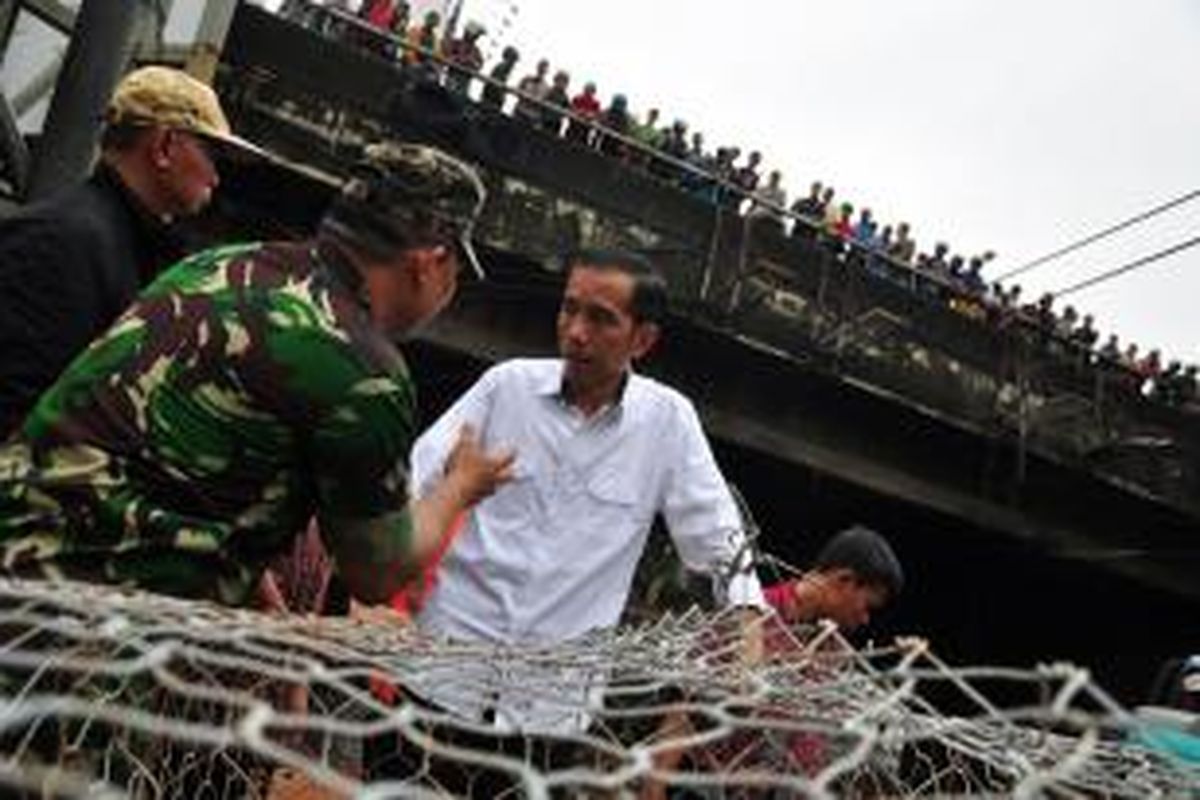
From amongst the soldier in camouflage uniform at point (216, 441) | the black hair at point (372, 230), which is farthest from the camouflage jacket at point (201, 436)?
the black hair at point (372, 230)

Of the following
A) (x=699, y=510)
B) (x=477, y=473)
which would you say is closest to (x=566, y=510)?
(x=699, y=510)

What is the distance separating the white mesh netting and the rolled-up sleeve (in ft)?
0.68

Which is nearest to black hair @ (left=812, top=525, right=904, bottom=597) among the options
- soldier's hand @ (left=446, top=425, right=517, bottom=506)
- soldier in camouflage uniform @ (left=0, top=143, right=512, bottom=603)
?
soldier's hand @ (left=446, top=425, right=517, bottom=506)

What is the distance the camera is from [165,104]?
9.33 feet

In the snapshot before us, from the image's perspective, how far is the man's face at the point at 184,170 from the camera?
9.36ft

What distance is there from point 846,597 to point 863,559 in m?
0.11

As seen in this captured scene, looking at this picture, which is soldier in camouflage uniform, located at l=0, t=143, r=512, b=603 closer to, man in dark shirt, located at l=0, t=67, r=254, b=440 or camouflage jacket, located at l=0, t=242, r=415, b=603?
camouflage jacket, located at l=0, t=242, r=415, b=603

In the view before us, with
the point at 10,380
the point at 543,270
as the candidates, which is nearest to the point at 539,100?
the point at 543,270

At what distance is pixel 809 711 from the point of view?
2182mm

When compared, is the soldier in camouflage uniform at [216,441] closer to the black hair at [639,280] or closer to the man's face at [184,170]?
the man's face at [184,170]

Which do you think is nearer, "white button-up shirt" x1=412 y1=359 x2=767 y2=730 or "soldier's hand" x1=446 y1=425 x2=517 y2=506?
"soldier's hand" x1=446 y1=425 x2=517 y2=506

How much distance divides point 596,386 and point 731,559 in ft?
1.56

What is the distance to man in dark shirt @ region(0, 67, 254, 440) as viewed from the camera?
264 centimetres

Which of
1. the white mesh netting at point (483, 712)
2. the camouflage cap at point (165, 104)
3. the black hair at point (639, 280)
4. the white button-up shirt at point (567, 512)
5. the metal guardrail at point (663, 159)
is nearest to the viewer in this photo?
the white mesh netting at point (483, 712)
